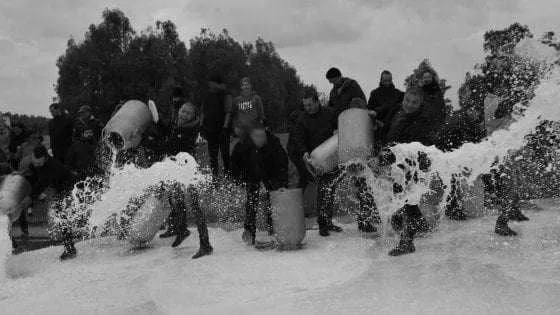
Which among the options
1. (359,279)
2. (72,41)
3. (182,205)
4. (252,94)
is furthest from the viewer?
(72,41)

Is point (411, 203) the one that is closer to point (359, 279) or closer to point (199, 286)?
point (359, 279)

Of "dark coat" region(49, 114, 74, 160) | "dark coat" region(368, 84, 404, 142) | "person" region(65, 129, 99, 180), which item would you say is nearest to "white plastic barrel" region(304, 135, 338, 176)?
"dark coat" region(368, 84, 404, 142)

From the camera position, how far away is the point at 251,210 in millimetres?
6461

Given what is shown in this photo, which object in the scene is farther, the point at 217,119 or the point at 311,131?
the point at 217,119

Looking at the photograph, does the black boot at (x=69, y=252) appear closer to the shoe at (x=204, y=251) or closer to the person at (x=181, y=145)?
the person at (x=181, y=145)

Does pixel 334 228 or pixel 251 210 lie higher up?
pixel 251 210

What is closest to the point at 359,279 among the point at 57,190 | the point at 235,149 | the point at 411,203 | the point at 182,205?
the point at 411,203

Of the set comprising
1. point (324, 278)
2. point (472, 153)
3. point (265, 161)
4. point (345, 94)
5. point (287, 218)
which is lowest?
point (324, 278)

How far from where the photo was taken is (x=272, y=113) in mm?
39188

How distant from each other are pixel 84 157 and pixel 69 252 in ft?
3.66

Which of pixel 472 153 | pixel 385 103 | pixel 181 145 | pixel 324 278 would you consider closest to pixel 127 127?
pixel 181 145

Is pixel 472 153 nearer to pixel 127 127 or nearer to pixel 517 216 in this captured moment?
pixel 517 216

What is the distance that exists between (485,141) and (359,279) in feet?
6.82

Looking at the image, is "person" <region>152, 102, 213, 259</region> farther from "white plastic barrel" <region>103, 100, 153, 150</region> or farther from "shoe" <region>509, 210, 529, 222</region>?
"shoe" <region>509, 210, 529, 222</region>
